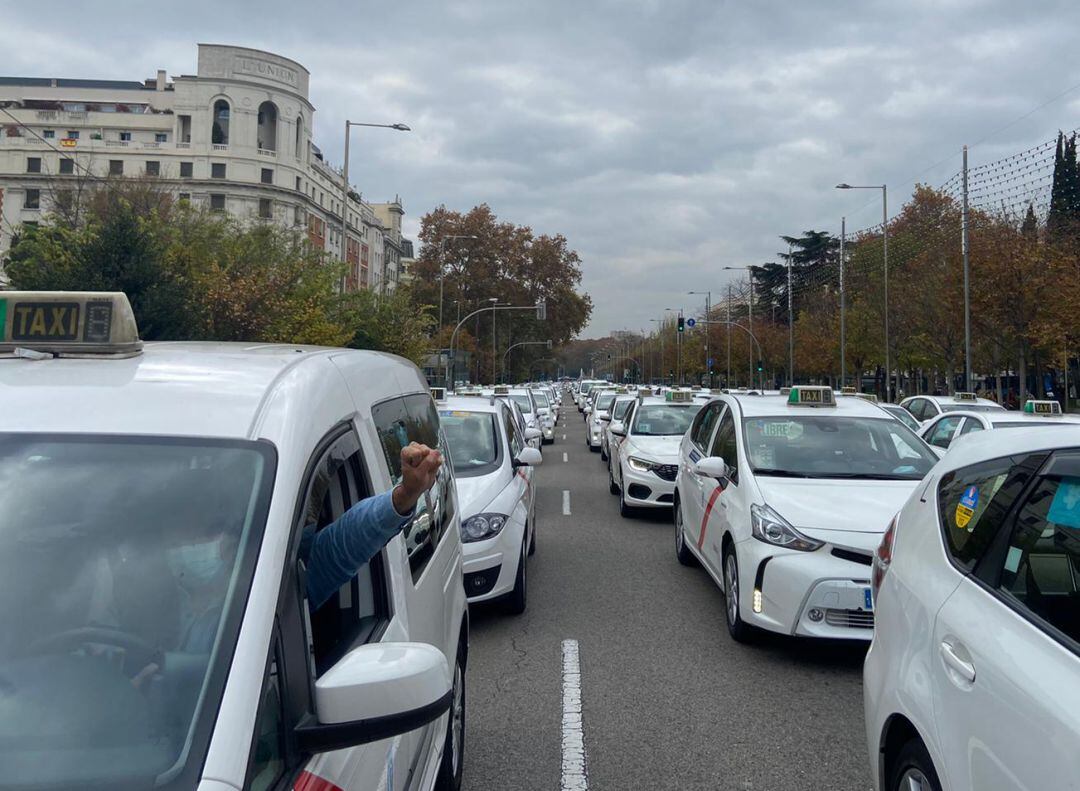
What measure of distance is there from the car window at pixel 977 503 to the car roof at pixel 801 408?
434 cm

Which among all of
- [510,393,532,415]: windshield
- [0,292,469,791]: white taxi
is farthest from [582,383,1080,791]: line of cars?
[510,393,532,415]: windshield

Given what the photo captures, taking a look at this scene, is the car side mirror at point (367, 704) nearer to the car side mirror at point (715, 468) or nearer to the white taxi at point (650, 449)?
the car side mirror at point (715, 468)

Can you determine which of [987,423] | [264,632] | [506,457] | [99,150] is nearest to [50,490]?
[264,632]

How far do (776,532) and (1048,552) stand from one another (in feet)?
10.8

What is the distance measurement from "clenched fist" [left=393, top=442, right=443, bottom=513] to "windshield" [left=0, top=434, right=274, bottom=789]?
1.53 feet

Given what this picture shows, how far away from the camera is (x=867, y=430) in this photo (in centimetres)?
741

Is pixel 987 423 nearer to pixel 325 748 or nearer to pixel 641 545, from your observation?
pixel 641 545

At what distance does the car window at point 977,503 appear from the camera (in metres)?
2.80

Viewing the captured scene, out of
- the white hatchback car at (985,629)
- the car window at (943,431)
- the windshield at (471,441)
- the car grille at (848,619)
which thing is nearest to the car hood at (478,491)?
the windshield at (471,441)

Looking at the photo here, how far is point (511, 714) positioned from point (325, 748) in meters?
3.43

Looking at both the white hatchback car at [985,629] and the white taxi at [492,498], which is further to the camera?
the white taxi at [492,498]

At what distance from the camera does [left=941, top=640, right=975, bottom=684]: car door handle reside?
245 cm

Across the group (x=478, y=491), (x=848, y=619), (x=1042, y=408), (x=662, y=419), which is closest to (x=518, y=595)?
(x=478, y=491)

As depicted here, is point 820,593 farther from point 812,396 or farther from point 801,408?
point 812,396
